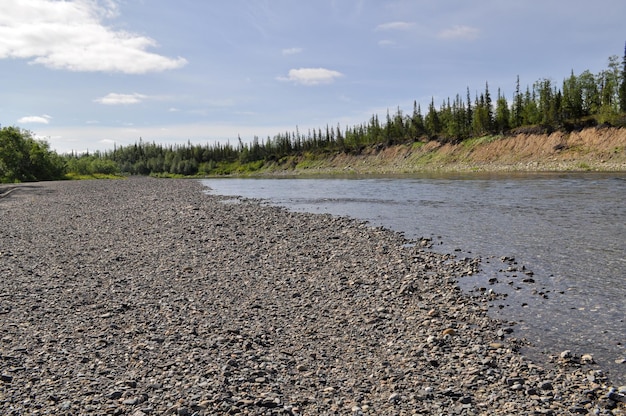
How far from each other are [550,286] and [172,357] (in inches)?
426

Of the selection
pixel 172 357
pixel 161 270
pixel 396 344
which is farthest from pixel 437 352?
pixel 161 270

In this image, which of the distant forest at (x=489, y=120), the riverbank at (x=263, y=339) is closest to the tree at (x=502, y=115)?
the distant forest at (x=489, y=120)

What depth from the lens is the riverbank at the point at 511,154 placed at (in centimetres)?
7969

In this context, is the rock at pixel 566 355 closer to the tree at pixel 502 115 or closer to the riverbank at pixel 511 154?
the riverbank at pixel 511 154

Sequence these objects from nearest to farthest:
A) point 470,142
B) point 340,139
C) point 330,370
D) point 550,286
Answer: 1. point 330,370
2. point 550,286
3. point 470,142
4. point 340,139

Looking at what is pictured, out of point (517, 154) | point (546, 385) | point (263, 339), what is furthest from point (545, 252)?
point (517, 154)

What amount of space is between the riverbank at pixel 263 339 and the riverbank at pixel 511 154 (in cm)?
7323

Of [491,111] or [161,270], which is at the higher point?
[491,111]

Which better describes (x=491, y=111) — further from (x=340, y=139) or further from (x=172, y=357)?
(x=172, y=357)

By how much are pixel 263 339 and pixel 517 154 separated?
104226 mm

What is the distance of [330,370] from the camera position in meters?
7.84

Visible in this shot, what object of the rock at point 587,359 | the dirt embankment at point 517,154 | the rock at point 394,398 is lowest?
the rock at point 587,359

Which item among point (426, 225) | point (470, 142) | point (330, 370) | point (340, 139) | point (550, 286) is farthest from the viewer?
point (340, 139)

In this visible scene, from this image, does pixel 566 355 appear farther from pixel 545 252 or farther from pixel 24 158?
pixel 24 158
